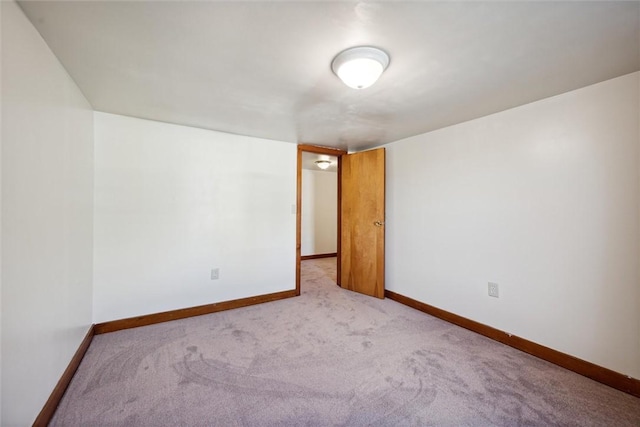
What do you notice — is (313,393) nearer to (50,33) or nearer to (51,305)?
(51,305)

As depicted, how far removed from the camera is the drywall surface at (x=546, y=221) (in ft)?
5.93

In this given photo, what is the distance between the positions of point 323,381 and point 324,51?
2102mm

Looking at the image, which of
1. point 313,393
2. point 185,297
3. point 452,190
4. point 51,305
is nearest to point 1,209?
point 51,305

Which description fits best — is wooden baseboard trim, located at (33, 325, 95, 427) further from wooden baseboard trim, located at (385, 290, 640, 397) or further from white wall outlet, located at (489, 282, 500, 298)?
white wall outlet, located at (489, 282, 500, 298)

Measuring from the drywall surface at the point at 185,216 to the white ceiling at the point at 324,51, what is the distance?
1.57 ft

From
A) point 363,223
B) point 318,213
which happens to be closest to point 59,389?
point 363,223

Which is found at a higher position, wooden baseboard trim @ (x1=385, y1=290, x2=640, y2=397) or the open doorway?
the open doorway

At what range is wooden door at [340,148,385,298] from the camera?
3.59m

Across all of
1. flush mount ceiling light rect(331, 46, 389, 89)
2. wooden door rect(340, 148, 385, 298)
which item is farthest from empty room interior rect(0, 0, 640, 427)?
wooden door rect(340, 148, 385, 298)

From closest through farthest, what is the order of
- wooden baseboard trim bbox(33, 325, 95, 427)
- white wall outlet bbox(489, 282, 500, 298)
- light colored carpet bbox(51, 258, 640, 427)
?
wooden baseboard trim bbox(33, 325, 95, 427)
light colored carpet bbox(51, 258, 640, 427)
white wall outlet bbox(489, 282, 500, 298)

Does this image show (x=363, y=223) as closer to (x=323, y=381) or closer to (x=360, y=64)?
(x=323, y=381)

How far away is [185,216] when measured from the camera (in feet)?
9.60

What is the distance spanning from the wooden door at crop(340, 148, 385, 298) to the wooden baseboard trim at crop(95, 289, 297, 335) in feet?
3.13

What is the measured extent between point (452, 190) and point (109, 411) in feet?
10.7
